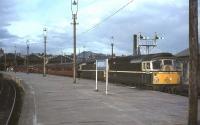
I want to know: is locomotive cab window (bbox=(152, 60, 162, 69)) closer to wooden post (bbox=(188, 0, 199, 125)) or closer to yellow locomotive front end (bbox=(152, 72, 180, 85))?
yellow locomotive front end (bbox=(152, 72, 180, 85))

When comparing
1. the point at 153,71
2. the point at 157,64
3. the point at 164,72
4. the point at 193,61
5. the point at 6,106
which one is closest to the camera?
the point at 193,61

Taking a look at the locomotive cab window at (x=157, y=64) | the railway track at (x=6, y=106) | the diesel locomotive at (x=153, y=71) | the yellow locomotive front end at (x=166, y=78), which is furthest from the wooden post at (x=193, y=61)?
the locomotive cab window at (x=157, y=64)

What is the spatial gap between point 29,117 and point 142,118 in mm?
4860

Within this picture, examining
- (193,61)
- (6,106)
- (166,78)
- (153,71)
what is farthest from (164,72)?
(193,61)

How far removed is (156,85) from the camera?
36.0 m

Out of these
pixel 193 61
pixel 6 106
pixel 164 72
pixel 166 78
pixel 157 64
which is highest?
pixel 157 64

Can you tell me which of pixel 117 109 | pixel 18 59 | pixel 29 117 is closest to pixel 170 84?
pixel 117 109

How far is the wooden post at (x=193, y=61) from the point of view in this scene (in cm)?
1438

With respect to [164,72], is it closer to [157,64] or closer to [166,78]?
[166,78]

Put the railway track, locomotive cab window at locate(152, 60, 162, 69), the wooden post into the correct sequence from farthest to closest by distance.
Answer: locomotive cab window at locate(152, 60, 162, 69) → the railway track → the wooden post

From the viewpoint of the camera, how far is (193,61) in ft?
47.2

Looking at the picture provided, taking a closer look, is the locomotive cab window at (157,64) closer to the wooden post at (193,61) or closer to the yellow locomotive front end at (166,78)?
the yellow locomotive front end at (166,78)

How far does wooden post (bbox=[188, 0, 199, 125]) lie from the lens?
14.4 meters

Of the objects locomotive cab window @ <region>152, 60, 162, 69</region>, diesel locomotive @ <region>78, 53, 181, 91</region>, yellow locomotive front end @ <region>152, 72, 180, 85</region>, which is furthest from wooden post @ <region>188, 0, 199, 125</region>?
locomotive cab window @ <region>152, 60, 162, 69</region>
